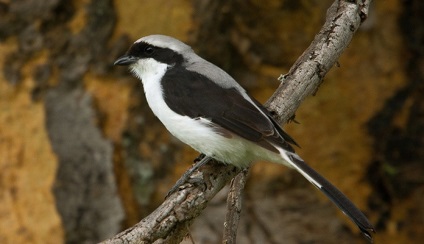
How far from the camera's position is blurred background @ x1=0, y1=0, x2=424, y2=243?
261 inches

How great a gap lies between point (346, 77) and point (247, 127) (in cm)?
269

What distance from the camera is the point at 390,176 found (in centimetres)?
705

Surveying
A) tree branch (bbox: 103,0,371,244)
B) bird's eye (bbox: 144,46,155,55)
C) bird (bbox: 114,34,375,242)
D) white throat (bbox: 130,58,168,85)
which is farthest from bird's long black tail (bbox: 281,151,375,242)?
bird's eye (bbox: 144,46,155,55)

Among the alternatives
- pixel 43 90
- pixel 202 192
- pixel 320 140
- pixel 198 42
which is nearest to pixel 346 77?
pixel 320 140

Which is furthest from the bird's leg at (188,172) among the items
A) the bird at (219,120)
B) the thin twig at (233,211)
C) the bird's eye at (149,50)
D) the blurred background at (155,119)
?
the blurred background at (155,119)

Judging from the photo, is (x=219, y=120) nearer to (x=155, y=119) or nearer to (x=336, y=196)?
(x=336, y=196)

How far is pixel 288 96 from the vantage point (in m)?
4.80

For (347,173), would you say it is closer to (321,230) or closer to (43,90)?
(321,230)

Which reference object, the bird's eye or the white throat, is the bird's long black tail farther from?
the bird's eye

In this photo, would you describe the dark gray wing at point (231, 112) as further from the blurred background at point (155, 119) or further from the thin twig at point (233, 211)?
the blurred background at point (155, 119)

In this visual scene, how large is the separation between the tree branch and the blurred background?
166cm

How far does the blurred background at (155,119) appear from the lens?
21.8ft

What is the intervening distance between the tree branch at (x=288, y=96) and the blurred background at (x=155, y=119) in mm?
1658

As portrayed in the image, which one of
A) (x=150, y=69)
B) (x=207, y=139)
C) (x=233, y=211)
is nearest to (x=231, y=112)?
(x=207, y=139)
